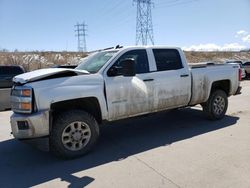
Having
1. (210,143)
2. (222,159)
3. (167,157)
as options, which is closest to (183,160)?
(167,157)

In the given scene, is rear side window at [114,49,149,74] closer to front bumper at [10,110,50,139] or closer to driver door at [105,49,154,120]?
driver door at [105,49,154,120]

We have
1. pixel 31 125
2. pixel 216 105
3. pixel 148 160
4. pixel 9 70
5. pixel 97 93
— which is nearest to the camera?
pixel 31 125

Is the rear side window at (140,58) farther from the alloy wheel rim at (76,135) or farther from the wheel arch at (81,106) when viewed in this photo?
the alloy wheel rim at (76,135)

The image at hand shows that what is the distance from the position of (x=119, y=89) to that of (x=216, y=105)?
3107 millimetres

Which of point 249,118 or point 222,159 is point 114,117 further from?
point 249,118

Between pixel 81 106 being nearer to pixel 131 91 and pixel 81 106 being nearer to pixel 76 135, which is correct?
pixel 76 135

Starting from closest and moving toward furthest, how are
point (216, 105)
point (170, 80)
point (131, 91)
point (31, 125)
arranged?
point (31, 125)
point (131, 91)
point (170, 80)
point (216, 105)

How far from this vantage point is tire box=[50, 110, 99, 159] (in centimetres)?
489

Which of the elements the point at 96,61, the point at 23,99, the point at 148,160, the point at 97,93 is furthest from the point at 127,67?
the point at 23,99

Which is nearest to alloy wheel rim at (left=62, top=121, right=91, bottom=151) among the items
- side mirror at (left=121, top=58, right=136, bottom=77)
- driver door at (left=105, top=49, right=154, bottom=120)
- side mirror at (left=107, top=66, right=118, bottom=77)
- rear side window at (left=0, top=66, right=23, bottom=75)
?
driver door at (left=105, top=49, right=154, bottom=120)

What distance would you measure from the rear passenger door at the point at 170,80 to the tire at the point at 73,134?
5.34 feet

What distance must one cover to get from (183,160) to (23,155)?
115 inches

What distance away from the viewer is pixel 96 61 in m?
6.07

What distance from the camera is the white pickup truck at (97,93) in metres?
4.72
